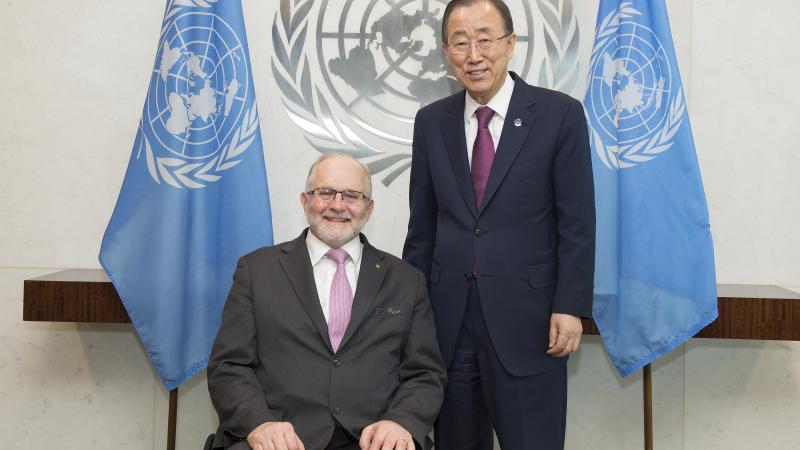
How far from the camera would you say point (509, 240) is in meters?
2.23

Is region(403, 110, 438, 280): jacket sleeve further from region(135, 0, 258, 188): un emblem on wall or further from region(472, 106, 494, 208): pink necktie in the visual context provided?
region(135, 0, 258, 188): un emblem on wall

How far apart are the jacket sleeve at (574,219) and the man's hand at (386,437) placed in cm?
57

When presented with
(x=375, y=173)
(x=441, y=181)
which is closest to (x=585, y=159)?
(x=441, y=181)

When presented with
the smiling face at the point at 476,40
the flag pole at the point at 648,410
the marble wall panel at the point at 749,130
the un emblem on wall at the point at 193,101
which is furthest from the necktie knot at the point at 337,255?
the marble wall panel at the point at 749,130

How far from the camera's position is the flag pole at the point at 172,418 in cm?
306

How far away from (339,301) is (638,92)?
142 cm

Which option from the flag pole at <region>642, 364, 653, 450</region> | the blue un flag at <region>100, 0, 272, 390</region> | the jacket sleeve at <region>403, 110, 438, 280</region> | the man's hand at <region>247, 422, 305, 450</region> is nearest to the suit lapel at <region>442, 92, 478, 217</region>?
the jacket sleeve at <region>403, 110, 438, 280</region>

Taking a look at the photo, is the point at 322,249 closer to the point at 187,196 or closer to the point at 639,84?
the point at 187,196

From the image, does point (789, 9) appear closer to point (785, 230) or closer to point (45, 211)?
point (785, 230)

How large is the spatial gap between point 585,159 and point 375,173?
1158 mm

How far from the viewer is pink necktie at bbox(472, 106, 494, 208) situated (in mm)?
2287

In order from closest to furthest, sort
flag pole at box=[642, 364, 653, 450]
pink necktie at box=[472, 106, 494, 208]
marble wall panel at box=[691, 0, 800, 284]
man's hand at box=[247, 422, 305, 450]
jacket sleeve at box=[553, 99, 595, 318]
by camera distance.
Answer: man's hand at box=[247, 422, 305, 450] < jacket sleeve at box=[553, 99, 595, 318] < pink necktie at box=[472, 106, 494, 208] < flag pole at box=[642, 364, 653, 450] < marble wall panel at box=[691, 0, 800, 284]

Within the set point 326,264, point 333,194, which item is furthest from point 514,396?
point 333,194

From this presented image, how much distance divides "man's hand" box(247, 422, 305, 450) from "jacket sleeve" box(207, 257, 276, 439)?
0.04 meters
